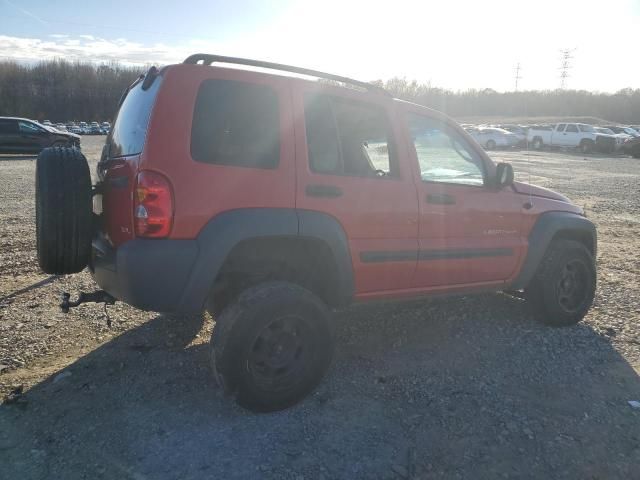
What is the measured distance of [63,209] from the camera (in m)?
3.01

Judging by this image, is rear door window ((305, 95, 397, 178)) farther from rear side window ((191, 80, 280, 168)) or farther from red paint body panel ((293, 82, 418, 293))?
rear side window ((191, 80, 280, 168))

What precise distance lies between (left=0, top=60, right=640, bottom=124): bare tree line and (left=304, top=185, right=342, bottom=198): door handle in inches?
2826

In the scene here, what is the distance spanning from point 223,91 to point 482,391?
2.62 metres

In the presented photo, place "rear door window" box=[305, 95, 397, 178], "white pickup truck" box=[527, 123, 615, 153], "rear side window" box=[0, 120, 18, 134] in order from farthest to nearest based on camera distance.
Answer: "white pickup truck" box=[527, 123, 615, 153] → "rear side window" box=[0, 120, 18, 134] → "rear door window" box=[305, 95, 397, 178]

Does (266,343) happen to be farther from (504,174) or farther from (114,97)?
(114,97)

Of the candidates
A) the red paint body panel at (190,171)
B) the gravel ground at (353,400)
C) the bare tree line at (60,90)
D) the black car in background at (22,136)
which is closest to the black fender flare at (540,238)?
the gravel ground at (353,400)

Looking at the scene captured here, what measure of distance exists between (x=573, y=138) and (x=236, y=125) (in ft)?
119

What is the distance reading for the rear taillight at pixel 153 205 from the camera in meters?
2.77

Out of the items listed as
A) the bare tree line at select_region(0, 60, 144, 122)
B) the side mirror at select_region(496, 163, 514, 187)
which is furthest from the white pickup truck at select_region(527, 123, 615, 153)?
the bare tree line at select_region(0, 60, 144, 122)

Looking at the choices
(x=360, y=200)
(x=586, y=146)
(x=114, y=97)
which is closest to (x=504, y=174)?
(x=360, y=200)

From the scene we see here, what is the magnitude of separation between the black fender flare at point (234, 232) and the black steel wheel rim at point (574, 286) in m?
2.65

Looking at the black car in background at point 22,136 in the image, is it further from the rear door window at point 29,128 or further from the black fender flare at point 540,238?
the black fender flare at point 540,238

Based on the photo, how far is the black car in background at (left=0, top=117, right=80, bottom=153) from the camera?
20625 millimetres

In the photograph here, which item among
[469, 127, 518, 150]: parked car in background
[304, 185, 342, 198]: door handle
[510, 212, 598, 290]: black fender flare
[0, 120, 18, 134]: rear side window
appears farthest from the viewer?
[469, 127, 518, 150]: parked car in background
